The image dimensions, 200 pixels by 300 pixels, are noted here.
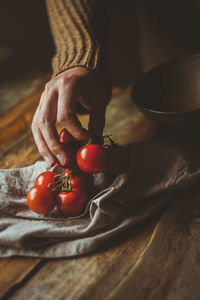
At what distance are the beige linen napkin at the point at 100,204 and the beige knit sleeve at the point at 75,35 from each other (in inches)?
10.9

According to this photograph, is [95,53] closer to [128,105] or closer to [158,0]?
[128,105]

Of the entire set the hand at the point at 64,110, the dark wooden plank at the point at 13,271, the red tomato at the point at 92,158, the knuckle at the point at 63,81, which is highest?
the knuckle at the point at 63,81

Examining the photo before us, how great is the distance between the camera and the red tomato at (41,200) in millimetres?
658

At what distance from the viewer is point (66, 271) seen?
0.58 metres

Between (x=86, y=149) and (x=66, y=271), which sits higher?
(x=86, y=149)

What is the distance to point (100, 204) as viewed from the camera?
642 millimetres

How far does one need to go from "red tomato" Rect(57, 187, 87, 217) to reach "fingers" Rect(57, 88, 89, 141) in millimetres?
122

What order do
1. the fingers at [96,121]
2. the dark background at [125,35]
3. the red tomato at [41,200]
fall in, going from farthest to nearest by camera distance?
the dark background at [125,35]
the fingers at [96,121]
the red tomato at [41,200]

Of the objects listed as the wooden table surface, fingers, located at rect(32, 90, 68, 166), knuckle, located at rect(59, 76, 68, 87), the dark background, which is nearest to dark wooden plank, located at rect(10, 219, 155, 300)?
the wooden table surface

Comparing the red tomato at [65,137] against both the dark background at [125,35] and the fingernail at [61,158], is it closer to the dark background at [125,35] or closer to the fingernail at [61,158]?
the fingernail at [61,158]

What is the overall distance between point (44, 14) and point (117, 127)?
38.7 inches

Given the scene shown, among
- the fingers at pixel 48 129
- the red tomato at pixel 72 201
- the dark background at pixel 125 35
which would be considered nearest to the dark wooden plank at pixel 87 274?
the red tomato at pixel 72 201

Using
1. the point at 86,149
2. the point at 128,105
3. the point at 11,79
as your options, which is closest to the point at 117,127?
the point at 128,105

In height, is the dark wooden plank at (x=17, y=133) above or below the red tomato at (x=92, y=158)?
below
